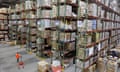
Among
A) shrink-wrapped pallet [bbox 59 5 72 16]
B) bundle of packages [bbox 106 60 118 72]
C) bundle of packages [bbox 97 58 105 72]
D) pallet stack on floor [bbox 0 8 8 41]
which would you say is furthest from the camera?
pallet stack on floor [bbox 0 8 8 41]

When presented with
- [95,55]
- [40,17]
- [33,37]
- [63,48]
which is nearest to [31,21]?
[33,37]

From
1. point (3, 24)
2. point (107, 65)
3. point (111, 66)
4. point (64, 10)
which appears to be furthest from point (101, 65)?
point (3, 24)

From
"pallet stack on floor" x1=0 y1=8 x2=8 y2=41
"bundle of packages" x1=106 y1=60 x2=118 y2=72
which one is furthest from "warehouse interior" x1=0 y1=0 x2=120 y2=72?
"pallet stack on floor" x1=0 y1=8 x2=8 y2=41

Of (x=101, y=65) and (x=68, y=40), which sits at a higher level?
(x=68, y=40)

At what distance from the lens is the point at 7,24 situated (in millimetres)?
12398

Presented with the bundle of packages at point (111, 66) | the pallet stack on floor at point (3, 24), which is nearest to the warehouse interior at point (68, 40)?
the bundle of packages at point (111, 66)

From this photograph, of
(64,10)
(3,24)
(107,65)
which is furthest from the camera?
(3,24)

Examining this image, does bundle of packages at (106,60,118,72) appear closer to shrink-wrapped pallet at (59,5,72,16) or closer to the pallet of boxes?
the pallet of boxes

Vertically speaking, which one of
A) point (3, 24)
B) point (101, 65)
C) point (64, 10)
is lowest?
point (101, 65)

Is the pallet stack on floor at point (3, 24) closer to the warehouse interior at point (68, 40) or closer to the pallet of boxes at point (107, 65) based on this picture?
the warehouse interior at point (68, 40)

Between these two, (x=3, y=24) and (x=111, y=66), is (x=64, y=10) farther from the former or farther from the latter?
(x=3, y=24)

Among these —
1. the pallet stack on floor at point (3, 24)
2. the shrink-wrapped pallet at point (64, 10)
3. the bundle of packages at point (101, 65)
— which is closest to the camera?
the bundle of packages at point (101, 65)

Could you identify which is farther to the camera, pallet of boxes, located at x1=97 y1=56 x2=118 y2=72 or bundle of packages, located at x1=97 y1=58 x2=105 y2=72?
bundle of packages, located at x1=97 y1=58 x2=105 y2=72

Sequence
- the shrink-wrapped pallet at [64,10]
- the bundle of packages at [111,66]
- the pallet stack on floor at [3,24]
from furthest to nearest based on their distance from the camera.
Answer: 1. the pallet stack on floor at [3,24]
2. the shrink-wrapped pallet at [64,10]
3. the bundle of packages at [111,66]
